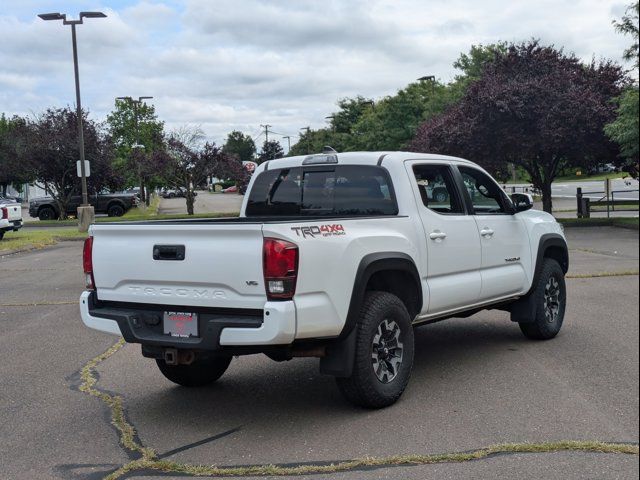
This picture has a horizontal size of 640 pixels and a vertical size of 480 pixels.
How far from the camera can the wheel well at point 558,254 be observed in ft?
24.8

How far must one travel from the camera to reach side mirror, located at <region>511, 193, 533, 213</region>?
6.91 meters

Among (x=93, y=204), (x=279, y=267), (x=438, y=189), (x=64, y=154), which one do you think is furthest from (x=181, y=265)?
(x=93, y=204)

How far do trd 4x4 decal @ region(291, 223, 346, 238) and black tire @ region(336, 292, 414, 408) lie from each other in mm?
A: 619

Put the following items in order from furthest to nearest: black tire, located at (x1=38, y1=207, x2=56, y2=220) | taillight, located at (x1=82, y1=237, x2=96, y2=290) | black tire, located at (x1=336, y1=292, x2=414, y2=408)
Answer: black tire, located at (x1=38, y1=207, x2=56, y2=220), taillight, located at (x1=82, y1=237, x2=96, y2=290), black tire, located at (x1=336, y1=292, x2=414, y2=408)

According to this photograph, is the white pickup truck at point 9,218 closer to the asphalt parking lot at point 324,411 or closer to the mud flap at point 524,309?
the asphalt parking lot at point 324,411

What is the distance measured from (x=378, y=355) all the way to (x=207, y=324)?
1.32m

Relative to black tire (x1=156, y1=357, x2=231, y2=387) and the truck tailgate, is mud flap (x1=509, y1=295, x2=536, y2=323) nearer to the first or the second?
black tire (x1=156, y1=357, x2=231, y2=387)

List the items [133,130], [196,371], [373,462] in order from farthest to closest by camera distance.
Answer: [133,130] < [196,371] < [373,462]

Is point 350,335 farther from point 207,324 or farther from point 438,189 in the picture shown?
point 438,189

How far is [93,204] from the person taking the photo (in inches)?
1532

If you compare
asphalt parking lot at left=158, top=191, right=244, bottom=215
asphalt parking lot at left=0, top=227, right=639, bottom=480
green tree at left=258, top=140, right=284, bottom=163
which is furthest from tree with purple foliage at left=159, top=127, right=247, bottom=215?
green tree at left=258, top=140, right=284, bottom=163

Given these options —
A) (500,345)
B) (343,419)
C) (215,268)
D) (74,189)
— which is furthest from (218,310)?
(74,189)

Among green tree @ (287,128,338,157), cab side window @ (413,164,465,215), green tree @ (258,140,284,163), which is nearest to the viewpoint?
cab side window @ (413,164,465,215)

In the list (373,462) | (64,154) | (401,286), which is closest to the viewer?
(373,462)
